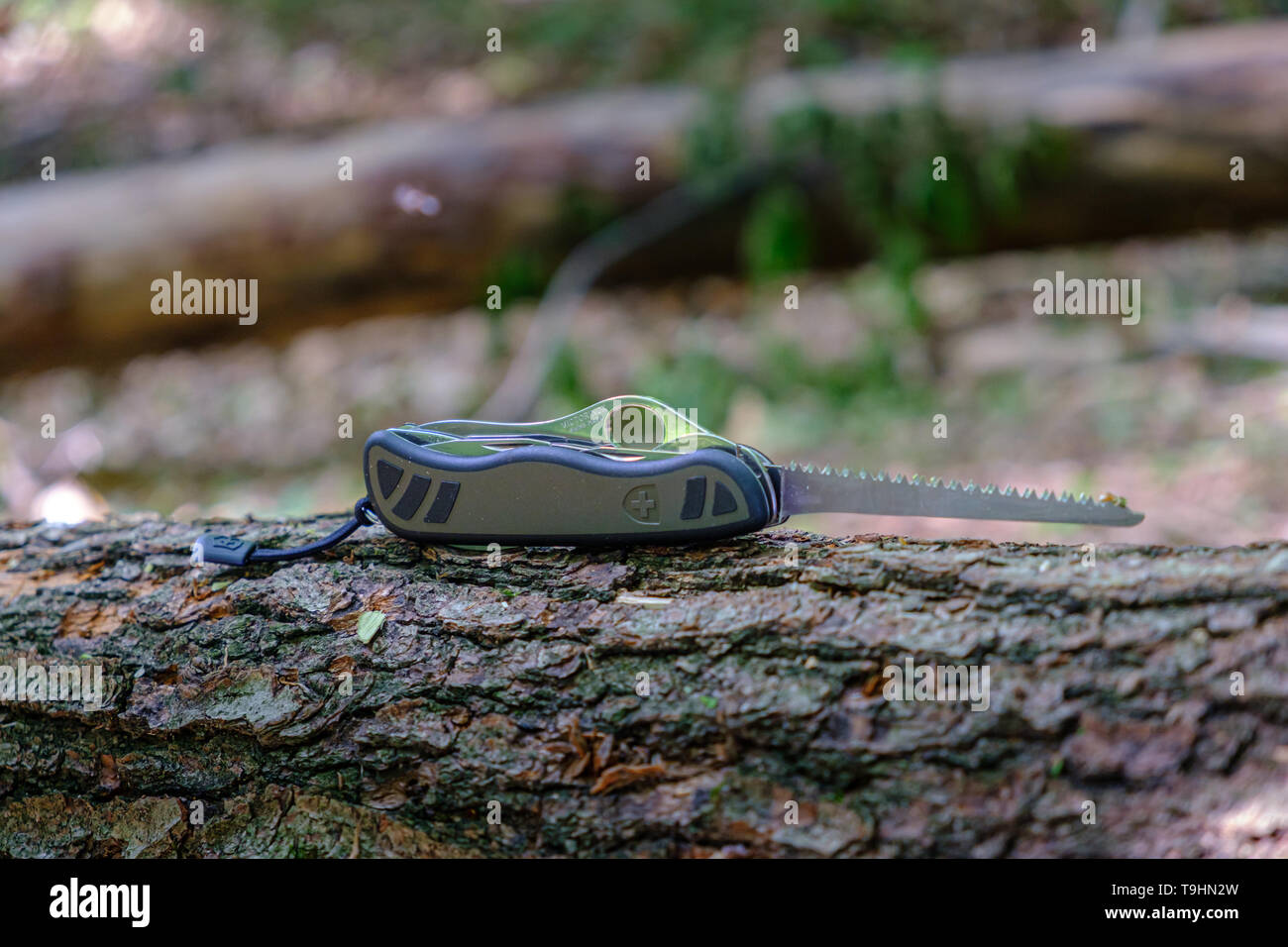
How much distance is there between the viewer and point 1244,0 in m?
6.80

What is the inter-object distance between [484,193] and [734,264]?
159cm

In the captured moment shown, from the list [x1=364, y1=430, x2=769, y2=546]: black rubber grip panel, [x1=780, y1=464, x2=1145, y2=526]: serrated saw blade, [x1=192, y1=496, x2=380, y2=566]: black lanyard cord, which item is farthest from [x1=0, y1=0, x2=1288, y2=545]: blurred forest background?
[x1=192, y1=496, x2=380, y2=566]: black lanyard cord

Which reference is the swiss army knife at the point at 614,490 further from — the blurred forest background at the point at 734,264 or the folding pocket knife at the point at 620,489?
the blurred forest background at the point at 734,264

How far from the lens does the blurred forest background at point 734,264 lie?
5.28 m

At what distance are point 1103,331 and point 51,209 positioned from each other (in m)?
6.60

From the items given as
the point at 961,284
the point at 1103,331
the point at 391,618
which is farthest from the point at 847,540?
the point at 961,284

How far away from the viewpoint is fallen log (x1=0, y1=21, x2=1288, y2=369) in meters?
5.42

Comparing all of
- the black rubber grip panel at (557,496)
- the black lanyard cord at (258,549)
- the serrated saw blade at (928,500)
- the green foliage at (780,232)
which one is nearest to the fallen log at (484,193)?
the green foliage at (780,232)

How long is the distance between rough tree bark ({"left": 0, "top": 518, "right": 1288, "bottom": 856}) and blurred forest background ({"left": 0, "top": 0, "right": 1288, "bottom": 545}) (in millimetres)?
2814

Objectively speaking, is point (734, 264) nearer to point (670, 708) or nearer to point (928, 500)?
point (928, 500)

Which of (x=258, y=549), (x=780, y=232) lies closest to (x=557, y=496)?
(x=258, y=549)

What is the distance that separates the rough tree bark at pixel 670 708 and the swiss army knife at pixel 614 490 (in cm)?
7

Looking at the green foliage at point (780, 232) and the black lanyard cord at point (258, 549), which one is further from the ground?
the green foliage at point (780, 232)

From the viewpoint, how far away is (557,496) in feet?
5.83
